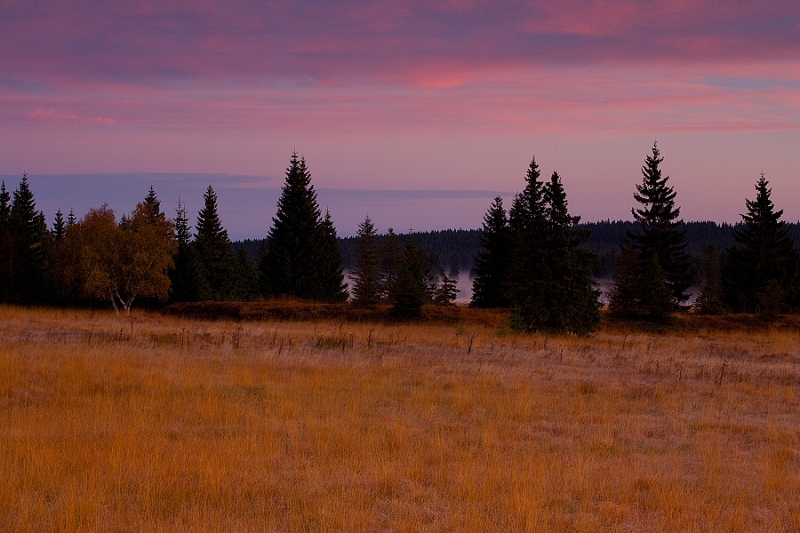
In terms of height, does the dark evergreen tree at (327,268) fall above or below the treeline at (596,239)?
below

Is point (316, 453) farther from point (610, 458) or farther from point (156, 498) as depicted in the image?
point (610, 458)

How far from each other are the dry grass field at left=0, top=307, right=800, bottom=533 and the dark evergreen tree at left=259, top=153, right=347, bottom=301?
30127 mm

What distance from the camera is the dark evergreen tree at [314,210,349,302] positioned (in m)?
48.5

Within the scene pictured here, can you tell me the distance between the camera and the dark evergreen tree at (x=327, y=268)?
159 feet

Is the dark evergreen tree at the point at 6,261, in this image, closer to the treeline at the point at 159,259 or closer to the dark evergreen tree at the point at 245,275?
the treeline at the point at 159,259

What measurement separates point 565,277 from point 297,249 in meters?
27.6

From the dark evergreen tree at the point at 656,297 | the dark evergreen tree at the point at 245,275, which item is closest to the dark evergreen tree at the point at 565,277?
the dark evergreen tree at the point at 656,297

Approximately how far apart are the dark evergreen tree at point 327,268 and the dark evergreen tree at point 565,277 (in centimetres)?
2323

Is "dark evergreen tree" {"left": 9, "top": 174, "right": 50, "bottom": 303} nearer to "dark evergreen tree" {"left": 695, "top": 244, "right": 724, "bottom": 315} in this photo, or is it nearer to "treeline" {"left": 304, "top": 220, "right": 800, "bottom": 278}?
"dark evergreen tree" {"left": 695, "top": 244, "right": 724, "bottom": 315}

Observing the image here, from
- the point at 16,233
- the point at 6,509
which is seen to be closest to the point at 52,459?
the point at 6,509

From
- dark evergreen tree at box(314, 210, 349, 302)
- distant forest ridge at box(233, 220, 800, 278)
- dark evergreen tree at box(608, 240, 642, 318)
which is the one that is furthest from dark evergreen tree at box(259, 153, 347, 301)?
distant forest ridge at box(233, 220, 800, 278)

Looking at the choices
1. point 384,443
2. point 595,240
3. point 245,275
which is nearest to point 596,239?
point 595,240

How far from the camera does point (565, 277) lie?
24625 mm

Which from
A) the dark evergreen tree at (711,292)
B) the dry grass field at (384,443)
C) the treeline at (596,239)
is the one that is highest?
the treeline at (596,239)
